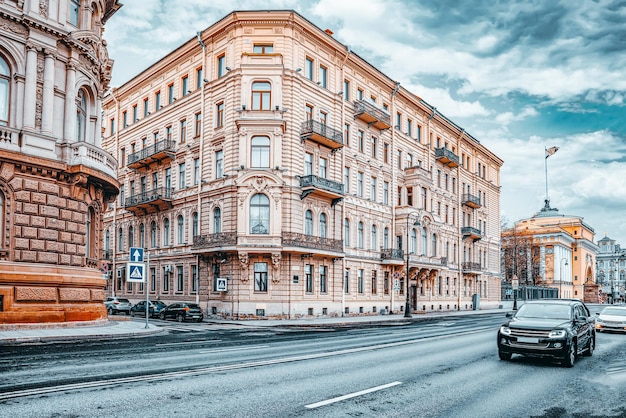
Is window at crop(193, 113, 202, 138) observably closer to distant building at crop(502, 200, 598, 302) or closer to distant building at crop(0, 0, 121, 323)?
distant building at crop(0, 0, 121, 323)

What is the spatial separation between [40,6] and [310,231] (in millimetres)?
19750

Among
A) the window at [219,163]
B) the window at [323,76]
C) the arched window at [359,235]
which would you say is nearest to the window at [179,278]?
the window at [219,163]

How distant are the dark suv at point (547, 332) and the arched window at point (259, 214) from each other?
2095 cm

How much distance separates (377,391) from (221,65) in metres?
31.7

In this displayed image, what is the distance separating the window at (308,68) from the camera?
37.1m

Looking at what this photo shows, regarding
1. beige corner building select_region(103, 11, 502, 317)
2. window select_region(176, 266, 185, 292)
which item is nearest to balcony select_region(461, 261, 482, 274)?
beige corner building select_region(103, 11, 502, 317)

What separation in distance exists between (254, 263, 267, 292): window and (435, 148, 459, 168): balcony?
25.6 meters

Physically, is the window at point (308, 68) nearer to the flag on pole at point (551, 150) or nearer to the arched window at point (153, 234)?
the arched window at point (153, 234)

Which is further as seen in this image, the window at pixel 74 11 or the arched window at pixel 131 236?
the arched window at pixel 131 236

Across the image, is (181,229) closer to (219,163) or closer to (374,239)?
(219,163)

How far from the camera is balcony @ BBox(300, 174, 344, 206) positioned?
35072mm

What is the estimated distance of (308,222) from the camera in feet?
119

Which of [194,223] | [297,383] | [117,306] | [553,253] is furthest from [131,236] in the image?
[553,253]

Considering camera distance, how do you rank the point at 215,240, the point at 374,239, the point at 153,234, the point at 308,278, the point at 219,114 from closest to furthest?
the point at 215,240 < the point at 308,278 < the point at 219,114 < the point at 153,234 < the point at 374,239
